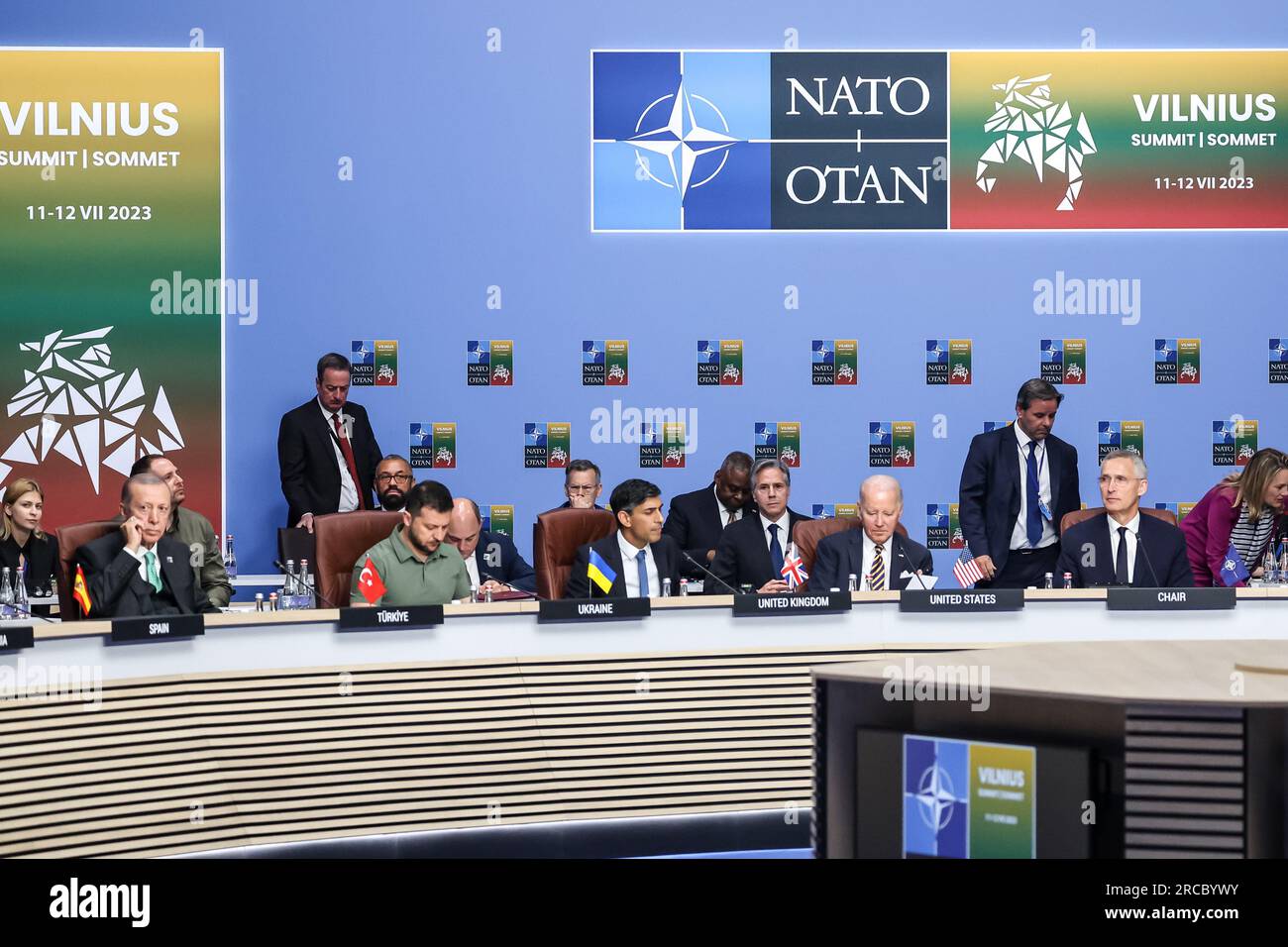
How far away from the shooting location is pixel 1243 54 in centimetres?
730

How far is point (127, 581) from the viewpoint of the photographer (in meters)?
4.20

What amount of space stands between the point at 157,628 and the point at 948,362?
4.62 meters

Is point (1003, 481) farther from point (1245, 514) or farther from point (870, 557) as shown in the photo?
point (870, 557)

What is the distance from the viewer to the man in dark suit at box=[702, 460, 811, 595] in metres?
5.34

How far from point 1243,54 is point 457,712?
5556 mm

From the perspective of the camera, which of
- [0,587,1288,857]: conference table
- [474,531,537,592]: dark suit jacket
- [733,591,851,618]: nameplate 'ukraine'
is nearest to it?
[0,587,1288,857]: conference table

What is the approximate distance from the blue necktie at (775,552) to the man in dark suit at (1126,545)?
1.03 m

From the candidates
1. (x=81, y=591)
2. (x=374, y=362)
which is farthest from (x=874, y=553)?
(x=374, y=362)

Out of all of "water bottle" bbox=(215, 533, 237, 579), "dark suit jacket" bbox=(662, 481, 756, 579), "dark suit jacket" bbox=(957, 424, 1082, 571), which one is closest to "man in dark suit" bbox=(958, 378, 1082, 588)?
"dark suit jacket" bbox=(957, 424, 1082, 571)

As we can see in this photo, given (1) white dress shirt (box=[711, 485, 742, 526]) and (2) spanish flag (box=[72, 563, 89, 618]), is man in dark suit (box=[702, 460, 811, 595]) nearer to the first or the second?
(1) white dress shirt (box=[711, 485, 742, 526])

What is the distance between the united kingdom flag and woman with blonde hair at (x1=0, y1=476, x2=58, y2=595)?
276 centimetres
